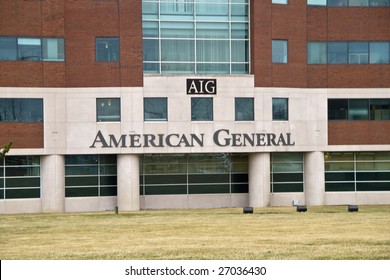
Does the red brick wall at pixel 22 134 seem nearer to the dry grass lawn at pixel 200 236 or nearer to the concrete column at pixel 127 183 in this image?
the concrete column at pixel 127 183

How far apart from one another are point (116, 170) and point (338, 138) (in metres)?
13.7

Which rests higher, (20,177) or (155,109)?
(155,109)

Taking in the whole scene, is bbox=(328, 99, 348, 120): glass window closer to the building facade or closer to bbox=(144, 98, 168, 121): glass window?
the building facade

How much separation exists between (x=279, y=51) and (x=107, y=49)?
10.2 m

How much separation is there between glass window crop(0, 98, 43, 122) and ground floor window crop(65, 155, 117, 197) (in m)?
3.21

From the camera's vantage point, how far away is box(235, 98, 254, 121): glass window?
177 feet

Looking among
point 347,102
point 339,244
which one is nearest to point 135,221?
point 339,244

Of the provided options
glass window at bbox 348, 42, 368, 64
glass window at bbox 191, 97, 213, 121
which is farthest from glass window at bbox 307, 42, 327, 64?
glass window at bbox 191, 97, 213, 121

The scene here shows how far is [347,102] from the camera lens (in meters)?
56.1

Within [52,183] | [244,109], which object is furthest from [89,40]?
[244,109]

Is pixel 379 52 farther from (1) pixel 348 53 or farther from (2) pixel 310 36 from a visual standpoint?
(2) pixel 310 36

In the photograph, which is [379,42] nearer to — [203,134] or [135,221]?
[203,134]

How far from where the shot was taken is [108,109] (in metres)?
53.2

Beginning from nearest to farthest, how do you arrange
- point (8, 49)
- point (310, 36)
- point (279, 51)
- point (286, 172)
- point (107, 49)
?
point (8, 49)
point (107, 49)
point (279, 51)
point (310, 36)
point (286, 172)
